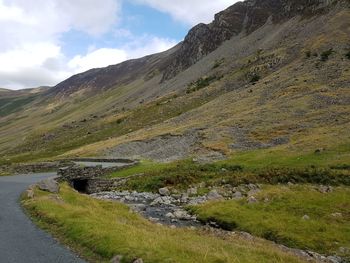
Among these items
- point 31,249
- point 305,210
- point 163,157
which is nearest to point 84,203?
point 31,249

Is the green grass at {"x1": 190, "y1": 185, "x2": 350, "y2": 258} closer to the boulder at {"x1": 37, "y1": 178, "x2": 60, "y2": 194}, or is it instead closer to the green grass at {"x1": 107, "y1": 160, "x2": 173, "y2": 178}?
the boulder at {"x1": 37, "y1": 178, "x2": 60, "y2": 194}

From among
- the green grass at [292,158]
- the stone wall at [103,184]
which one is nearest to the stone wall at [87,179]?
the stone wall at [103,184]

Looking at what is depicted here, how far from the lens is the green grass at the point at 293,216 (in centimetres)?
3488

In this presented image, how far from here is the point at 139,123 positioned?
156000 millimetres

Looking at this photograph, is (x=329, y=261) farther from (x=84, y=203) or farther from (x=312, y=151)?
(x=312, y=151)

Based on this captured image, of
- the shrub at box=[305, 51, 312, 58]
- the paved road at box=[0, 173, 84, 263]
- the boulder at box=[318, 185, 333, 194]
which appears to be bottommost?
the boulder at box=[318, 185, 333, 194]

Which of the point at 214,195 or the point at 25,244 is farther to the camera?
the point at 214,195

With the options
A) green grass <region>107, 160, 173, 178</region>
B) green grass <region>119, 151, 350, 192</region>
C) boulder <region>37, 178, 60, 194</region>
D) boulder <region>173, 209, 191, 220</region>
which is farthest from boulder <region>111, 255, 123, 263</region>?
green grass <region>107, 160, 173, 178</region>

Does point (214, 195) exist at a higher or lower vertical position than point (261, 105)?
lower

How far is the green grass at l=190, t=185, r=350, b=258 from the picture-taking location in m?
34.9

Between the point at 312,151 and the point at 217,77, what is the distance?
364ft

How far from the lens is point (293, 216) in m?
40.8

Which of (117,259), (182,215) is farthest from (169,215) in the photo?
(117,259)

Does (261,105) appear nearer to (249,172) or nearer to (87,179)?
(249,172)
